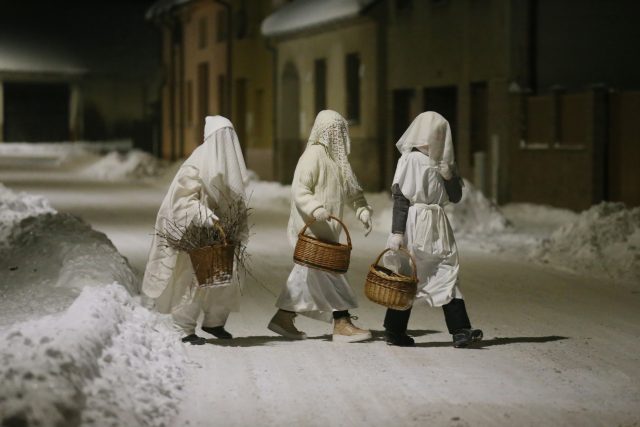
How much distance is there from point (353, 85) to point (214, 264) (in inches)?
877

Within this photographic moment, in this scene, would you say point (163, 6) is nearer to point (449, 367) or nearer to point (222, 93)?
point (222, 93)

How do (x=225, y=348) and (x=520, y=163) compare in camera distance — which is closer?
(x=225, y=348)

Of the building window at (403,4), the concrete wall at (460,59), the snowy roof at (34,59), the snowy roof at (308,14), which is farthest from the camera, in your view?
the snowy roof at (34,59)

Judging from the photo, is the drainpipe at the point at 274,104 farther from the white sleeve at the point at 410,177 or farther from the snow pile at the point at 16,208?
the white sleeve at the point at 410,177

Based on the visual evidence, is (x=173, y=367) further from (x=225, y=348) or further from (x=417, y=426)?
(x=417, y=426)

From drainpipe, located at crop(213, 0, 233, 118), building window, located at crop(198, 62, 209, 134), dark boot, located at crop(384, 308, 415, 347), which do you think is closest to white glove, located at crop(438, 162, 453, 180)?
dark boot, located at crop(384, 308, 415, 347)

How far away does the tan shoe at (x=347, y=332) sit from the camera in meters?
9.27

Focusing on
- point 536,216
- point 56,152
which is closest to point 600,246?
point 536,216

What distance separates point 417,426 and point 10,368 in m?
2.02

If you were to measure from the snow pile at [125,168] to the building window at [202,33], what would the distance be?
4227mm

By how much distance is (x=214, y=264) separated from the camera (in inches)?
343

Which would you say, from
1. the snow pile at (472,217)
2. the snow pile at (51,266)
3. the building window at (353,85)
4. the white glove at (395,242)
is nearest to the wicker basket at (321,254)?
the white glove at (395,242)

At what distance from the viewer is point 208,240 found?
8758mm

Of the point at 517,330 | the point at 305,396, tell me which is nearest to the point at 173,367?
the point at 305,396
